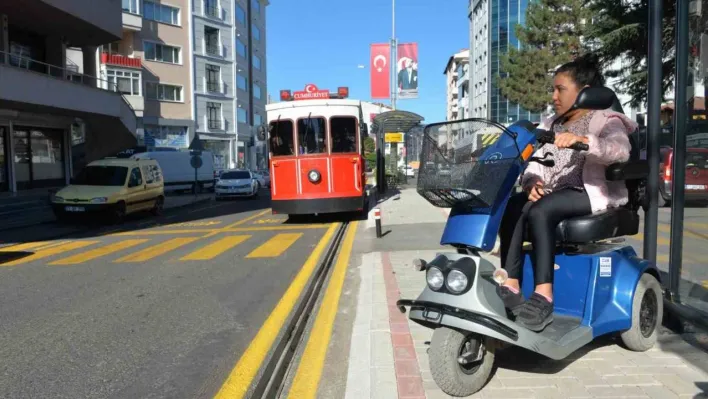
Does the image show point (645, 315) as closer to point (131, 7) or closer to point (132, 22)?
point (132, 22)

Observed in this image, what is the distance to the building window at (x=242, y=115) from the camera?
174ft

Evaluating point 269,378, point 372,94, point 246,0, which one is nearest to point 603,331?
point 269,378

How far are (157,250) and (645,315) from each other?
27.5ft

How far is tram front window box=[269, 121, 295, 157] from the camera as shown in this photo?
13742mm

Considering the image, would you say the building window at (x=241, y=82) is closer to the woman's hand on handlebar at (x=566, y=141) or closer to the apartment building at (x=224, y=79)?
the apartment building at (x=224, y=79)

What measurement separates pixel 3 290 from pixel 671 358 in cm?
→ 733

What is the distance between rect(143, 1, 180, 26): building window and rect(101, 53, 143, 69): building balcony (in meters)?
4.40

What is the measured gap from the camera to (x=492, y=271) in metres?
3.17

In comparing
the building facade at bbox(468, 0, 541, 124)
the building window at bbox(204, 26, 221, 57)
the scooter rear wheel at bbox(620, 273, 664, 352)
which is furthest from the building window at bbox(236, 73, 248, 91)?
the scooter rear wheel at bbox(620, 273, 664, 352)

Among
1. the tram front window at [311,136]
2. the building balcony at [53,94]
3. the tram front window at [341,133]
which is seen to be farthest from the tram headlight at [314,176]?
the building balcony at [53,94]

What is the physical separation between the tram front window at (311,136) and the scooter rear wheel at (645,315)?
10.4 metres

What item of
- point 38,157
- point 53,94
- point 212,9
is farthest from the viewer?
point 212,9

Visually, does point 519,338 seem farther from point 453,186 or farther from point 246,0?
point 246,0

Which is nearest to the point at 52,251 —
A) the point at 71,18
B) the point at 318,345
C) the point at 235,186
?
the point at 318,345
